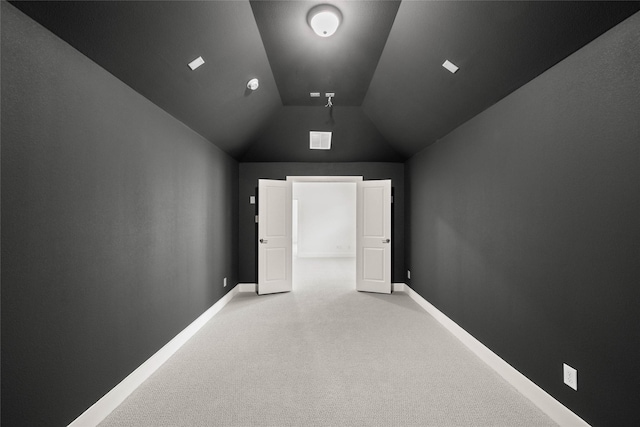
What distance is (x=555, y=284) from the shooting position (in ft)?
6.52

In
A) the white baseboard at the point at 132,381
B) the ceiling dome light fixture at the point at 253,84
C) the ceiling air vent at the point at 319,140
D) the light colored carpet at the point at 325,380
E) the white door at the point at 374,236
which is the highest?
the ceiling dome light fixture at the point at 253,84

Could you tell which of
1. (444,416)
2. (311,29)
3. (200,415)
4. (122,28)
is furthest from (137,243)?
(444,416)

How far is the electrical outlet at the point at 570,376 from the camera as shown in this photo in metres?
1.82

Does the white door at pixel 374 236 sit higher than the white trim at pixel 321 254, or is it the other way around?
the white door at pixel 374 236

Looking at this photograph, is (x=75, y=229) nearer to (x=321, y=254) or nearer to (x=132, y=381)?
(x=132, y=381)

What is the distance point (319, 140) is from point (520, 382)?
3837 mm

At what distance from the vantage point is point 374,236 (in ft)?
17.1

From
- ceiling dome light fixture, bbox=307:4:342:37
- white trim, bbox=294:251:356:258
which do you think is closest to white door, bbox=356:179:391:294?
ceiling dome light fixture, bbox=307:4:342:37

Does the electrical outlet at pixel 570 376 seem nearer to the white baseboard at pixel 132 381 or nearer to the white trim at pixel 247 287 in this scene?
the white baseboard at pixel 132 381

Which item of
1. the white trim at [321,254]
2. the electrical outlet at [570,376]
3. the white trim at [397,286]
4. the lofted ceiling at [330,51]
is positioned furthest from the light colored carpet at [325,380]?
the white trim at [321,254]

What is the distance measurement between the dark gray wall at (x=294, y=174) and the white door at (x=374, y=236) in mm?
266

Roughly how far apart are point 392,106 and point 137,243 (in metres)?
3.15

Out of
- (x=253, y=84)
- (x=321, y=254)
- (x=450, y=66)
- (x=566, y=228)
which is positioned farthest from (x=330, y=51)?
(x=321, y=254)

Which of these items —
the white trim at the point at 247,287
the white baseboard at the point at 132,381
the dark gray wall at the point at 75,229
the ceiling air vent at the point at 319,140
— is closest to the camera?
the dark gray wall at the point at 75,229
